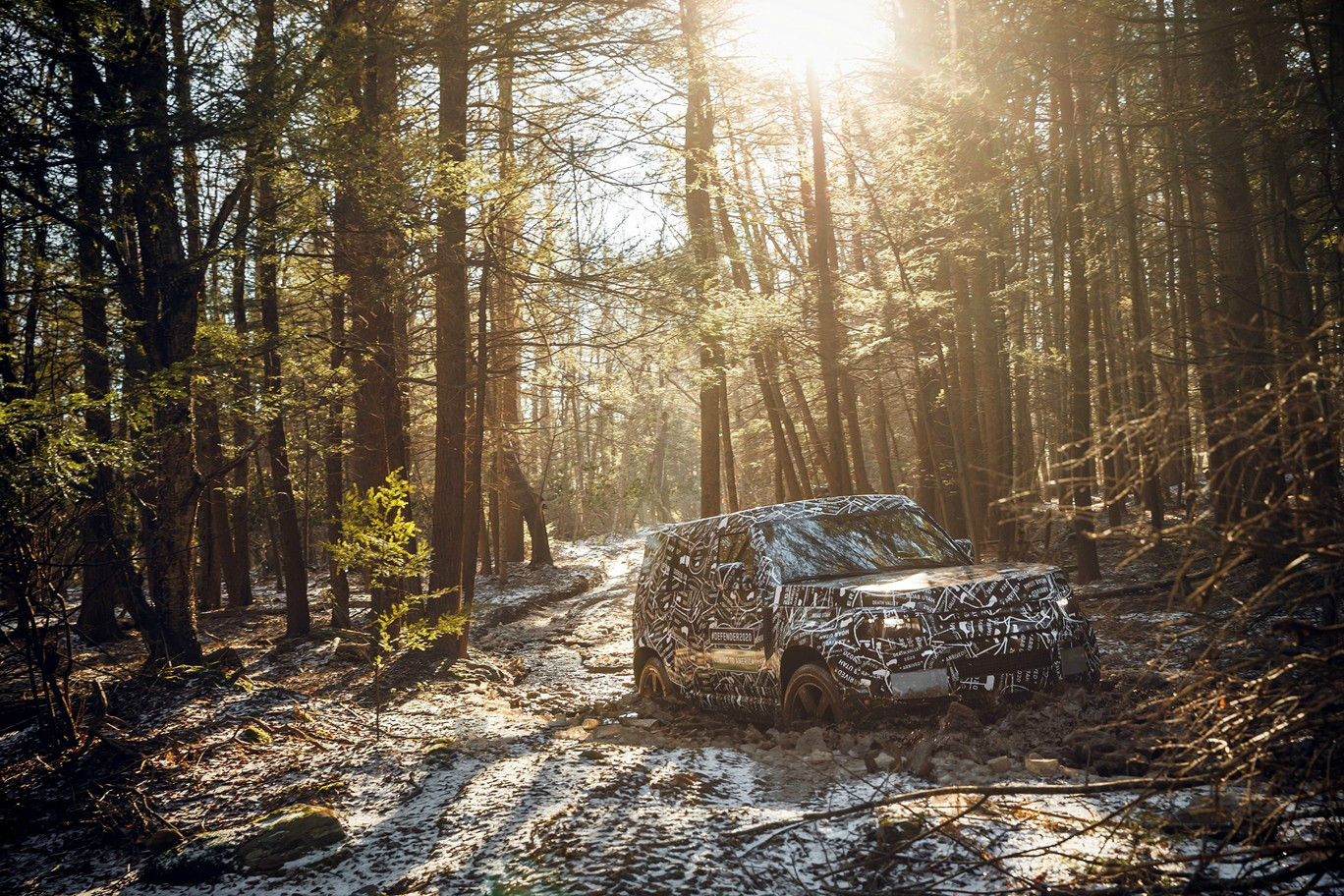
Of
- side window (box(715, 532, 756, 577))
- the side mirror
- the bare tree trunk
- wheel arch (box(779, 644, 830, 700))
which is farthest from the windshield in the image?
the bare tree trunk

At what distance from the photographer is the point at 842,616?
725 cm

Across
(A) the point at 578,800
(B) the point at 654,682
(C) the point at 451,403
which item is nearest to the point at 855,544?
(B) the point at 654,682

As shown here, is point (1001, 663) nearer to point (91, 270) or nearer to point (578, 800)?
point (578, 800)

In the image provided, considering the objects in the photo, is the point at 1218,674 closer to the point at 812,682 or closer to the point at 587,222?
the point at 812,682

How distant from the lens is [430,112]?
44.1ft

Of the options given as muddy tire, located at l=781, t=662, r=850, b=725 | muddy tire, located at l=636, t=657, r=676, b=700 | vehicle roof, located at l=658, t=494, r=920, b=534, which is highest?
vehicle roof, located at l=658, t=494, r=920, b=534

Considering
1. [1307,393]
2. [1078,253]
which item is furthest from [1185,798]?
[1078,253]

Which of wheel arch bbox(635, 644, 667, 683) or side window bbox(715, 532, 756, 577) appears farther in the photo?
wheel arch bbox(635, 644, 667, 683)

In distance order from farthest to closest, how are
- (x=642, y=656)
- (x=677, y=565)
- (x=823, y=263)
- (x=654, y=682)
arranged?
(x=823, y=263) < (x=642, y=656) < (x=654, y=682) < (x=677, y=565)

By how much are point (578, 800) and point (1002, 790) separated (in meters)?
2.70

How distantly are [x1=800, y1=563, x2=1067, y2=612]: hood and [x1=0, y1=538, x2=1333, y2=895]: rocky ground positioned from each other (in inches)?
26.7

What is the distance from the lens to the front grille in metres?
6.95

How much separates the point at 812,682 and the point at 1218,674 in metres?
3.93

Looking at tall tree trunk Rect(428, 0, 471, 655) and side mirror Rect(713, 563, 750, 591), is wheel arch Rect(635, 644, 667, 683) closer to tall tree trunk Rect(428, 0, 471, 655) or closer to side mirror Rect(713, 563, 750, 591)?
side mirror Rect(713, 563, 750, 591)
